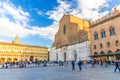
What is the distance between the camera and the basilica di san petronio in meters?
20.2

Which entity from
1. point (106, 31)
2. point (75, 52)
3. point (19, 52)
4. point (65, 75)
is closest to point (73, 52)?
point (75, 52)

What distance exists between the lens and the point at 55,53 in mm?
64312

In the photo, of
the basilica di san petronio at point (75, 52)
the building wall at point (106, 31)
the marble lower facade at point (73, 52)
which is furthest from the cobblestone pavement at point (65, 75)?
the marble lower facade at point (73, 52)

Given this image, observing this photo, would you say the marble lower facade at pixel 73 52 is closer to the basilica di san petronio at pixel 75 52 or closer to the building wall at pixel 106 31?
the basilica di san petronio at pixel 75 52

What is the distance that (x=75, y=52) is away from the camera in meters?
51.6

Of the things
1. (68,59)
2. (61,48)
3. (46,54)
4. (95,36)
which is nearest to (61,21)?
(61,48)

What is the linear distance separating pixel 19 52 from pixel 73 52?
3497 cm

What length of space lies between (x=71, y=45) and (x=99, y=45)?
615 inches

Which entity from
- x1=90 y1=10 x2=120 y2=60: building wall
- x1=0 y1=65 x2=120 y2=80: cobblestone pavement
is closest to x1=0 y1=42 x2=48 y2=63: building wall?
x1=90 y1=10 x2=120 y2=60: building wall

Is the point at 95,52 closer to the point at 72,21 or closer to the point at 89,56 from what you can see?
the point at 89,56

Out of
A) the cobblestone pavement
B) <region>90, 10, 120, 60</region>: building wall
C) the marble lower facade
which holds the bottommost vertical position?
the cobblestone pavement

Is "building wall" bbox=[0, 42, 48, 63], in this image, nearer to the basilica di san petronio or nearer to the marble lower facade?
the basilica di san petronio

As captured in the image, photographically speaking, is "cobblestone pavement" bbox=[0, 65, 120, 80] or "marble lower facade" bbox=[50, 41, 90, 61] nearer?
"cobblestone pavement" bbox=[0, 65, 120, 80]

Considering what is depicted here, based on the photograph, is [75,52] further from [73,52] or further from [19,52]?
[19,52]
